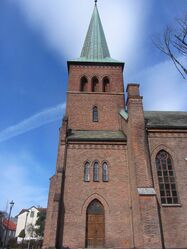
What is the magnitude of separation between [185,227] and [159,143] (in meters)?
5.72

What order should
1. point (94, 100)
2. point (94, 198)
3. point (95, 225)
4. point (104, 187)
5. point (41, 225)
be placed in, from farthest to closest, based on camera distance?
point (41, 225) → point (94, 100) → point (104, 187) → point (94, 198) → point (95, 225)

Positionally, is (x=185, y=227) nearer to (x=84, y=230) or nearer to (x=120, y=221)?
(x=120, y=221)

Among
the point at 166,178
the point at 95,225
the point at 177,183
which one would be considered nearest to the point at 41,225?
the point at 95,225

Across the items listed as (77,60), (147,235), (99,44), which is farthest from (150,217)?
(99,44)

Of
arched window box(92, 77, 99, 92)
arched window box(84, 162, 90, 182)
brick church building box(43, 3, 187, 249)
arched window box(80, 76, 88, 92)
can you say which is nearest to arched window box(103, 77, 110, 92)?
arched window box(92, 77, 99, 92)

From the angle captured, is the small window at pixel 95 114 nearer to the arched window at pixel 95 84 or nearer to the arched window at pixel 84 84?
the arched window at pixel 95 84

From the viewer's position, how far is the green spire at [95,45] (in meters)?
26.3

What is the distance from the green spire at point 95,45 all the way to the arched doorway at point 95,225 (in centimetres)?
1599

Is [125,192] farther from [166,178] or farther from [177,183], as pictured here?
[177,183]

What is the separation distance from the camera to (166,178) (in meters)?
15.8

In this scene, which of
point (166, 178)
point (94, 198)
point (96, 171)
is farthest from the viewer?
point (96, 171)

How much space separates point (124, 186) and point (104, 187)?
4.77 feet

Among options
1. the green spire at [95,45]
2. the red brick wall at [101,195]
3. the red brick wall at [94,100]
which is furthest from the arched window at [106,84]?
the red brick wall at [101,195]

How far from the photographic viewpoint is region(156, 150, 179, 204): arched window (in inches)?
596
